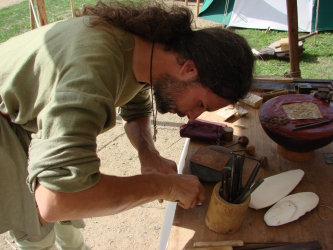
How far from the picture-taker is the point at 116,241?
2.25 metres

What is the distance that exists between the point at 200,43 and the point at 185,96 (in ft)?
0.86

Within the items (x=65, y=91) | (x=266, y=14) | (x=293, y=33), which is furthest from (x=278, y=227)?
(x=266, y=14)

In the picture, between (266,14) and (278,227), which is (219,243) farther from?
(266,14)

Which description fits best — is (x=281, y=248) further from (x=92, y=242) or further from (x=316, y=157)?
(x=92, y=242)

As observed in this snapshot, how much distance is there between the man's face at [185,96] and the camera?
130 cm

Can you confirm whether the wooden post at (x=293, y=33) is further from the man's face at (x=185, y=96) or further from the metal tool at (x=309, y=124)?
the man's face at (x=185, y=96)

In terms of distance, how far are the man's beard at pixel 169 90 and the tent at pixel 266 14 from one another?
20.4 ft

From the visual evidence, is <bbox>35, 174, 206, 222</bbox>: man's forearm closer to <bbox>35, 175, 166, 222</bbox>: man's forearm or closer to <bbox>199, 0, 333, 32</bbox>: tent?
<bbox>35, 175, 166, 222</bbox>: man's forearm

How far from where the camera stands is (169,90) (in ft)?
4.48

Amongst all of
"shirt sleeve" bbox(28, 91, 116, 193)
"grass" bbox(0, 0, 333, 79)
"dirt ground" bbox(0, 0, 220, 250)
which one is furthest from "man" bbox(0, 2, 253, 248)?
"grass" bbox(0, 0, 333, 79)

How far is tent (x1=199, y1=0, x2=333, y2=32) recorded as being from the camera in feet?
20.6

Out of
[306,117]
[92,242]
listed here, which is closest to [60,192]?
[306,117]

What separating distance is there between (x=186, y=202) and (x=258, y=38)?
626cm

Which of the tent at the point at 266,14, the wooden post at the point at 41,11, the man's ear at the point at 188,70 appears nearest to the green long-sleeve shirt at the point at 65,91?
the man's ear at the point at 188,70
